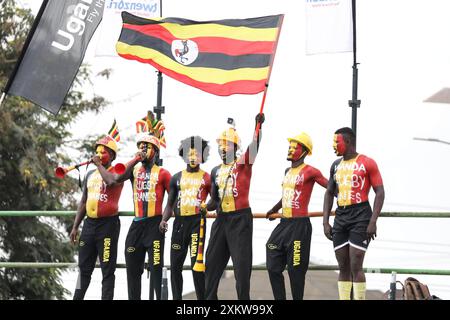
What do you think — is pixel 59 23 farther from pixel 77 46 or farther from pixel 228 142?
pixel 228 142

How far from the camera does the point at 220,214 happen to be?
13.3 metres

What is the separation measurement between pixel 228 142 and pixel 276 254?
129 centimetres

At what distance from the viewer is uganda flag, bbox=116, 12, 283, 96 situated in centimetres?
1441

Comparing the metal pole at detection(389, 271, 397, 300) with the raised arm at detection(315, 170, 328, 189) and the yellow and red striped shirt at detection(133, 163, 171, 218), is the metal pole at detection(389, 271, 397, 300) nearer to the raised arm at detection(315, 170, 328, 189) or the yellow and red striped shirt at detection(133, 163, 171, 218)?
the raised arm at detection(315, 170, 328, 189)

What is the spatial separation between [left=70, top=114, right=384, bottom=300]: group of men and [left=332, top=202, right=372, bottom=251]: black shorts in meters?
0.01

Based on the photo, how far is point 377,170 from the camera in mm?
12797

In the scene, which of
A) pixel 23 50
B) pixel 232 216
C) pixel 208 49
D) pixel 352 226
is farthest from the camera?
pixel 23 50

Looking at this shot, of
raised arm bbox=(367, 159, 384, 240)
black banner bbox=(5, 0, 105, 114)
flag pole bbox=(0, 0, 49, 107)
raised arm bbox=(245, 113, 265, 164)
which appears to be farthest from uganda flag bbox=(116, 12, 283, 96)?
raised arm bbox=(367, 159, 384, 240)

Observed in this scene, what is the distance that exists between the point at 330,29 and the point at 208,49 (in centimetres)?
153

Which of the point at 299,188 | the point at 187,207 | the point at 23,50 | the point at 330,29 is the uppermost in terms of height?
the point at 330,29

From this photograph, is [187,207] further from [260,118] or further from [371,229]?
[371,229]

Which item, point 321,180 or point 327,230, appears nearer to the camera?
point 327,230

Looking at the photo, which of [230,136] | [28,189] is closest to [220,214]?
[230,136]
